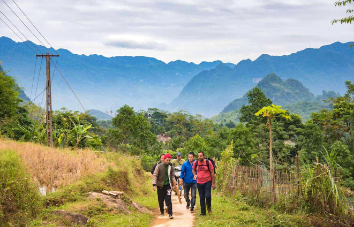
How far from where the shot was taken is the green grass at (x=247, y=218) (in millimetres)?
7875

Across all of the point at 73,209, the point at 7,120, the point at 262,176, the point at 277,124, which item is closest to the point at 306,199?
the point at 262,176

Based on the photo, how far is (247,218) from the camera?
8250 millimetres

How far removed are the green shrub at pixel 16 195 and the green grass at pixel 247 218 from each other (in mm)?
3829

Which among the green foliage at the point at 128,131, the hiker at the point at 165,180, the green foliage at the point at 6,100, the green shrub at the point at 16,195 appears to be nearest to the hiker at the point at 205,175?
the hiker at the point at 165,180

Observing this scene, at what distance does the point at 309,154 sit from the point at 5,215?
111ft

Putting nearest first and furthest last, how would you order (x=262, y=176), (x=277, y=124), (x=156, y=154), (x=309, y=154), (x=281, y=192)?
(x=281, y=192), (x=262, y=176), (x=156, y=154), (x=309, y=154), (x=277, y=124)

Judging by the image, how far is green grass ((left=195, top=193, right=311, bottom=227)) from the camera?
788cm

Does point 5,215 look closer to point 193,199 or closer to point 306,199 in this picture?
point 193,199

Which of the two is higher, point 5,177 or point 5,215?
point 5,177

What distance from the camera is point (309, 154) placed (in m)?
35.3

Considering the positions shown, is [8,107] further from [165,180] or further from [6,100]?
[165,180]

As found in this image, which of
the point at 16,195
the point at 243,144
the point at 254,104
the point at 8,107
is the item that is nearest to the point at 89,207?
the point at 16,195

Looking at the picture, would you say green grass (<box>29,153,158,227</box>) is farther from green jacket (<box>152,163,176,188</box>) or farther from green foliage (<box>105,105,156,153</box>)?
green foliage (<box>105,105,156,153</box>)

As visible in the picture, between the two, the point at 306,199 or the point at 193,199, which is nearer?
the point at 306,199
